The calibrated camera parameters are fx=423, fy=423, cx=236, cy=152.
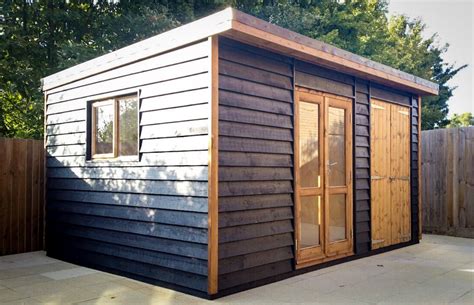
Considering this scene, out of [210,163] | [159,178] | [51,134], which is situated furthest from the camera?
[51,134]

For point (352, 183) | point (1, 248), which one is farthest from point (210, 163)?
point (1, 248)

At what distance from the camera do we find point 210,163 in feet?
11.7

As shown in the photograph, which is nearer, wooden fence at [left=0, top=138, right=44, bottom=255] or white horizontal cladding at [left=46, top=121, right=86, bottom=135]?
white horizontal cladding at [left=46, top=121, right=86, bottom=135]

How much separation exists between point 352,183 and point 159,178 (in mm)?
2515

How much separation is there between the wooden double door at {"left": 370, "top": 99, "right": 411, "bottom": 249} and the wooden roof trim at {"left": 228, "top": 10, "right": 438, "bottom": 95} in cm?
41

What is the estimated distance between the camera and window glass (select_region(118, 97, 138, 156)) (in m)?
4.48

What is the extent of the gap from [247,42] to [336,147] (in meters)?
1.91

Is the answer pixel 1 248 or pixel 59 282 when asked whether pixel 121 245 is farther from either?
pixel 1 248

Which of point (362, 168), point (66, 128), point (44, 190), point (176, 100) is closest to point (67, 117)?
point (66, 128)

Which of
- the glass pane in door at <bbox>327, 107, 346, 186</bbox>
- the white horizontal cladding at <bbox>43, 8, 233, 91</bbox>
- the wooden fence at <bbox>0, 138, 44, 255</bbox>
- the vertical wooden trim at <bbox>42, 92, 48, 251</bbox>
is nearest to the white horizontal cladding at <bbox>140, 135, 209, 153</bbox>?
the white horizontal cladding at <bbox>43, 8, 233, 91</bbox>

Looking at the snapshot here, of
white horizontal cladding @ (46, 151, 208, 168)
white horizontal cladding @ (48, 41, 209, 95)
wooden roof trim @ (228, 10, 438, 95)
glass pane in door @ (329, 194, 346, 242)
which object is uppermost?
wooden roof trim @ (228, 10, 438, 95)

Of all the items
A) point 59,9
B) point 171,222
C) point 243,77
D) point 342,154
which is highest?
point 59,9

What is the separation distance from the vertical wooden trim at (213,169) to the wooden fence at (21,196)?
343 centimetres

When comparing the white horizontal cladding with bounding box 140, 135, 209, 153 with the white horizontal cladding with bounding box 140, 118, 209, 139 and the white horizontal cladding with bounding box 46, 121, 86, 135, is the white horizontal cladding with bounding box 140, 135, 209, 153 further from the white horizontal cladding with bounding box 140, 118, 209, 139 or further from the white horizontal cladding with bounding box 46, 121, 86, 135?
the white horizontal cladding with bounding box 46, 121, 86, 135
